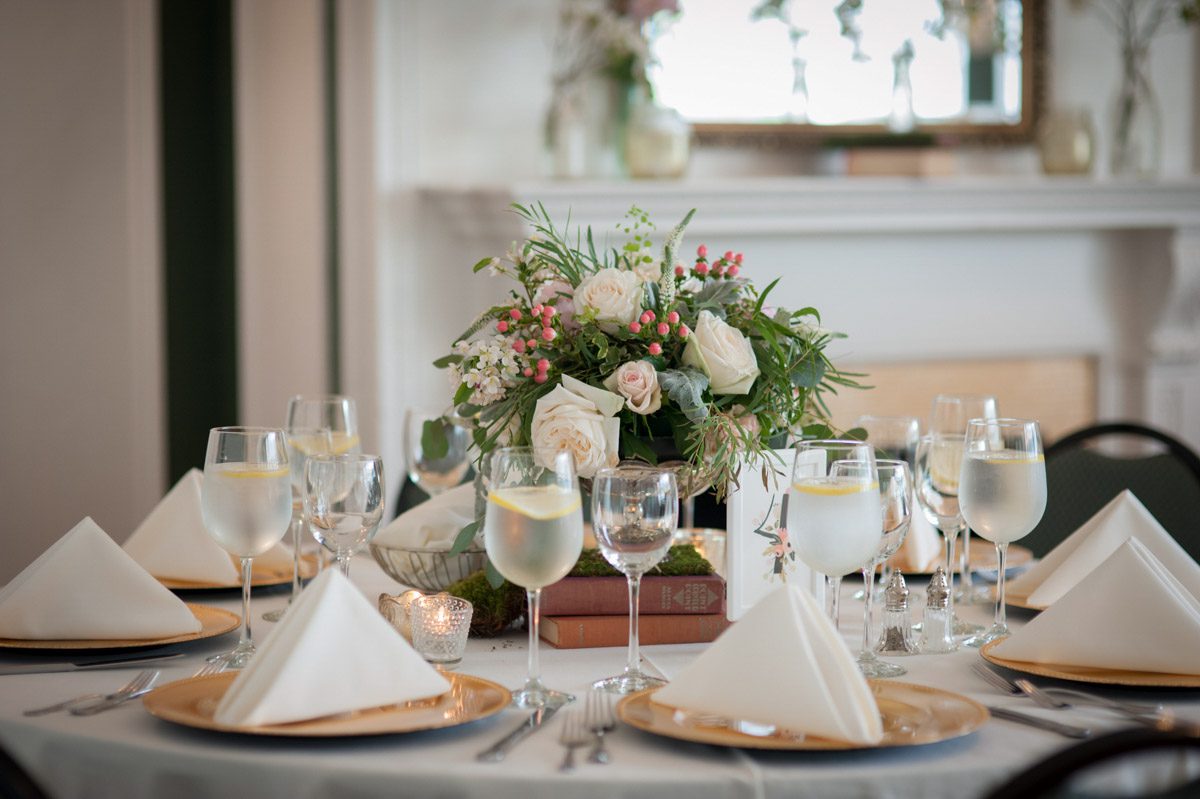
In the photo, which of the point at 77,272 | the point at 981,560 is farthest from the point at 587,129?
the point at 981,560

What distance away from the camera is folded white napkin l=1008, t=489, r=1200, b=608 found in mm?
1743

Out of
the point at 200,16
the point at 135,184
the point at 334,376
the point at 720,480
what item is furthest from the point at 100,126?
the point at 720,480

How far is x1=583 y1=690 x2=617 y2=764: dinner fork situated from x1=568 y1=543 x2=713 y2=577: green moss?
258mm

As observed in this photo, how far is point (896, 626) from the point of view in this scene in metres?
1.59

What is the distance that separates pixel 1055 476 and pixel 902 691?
1.45m

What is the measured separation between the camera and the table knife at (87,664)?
143 centimetres

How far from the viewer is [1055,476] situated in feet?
8.73

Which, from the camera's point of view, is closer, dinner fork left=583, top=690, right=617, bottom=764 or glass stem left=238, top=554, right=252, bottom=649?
dinner fork left=583, top=690, right=617, bottom=764

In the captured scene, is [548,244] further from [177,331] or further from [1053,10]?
[1053,10]

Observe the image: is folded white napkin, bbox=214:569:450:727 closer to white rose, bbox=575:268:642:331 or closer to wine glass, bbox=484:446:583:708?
wine glass, bbox=484:446:583:708

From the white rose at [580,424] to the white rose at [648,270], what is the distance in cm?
17

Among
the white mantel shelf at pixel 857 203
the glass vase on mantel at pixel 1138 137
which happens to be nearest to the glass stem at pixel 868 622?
the white mantel shelf at pixel 857 203

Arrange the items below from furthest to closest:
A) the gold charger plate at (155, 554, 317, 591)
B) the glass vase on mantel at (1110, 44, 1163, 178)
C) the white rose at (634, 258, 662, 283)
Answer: the glass vase on mantel at (1110, 44, 1163, 178) → the gold charger plate at (155, 554, 317, 591) → the white rose at (634, 258, 662, 283)

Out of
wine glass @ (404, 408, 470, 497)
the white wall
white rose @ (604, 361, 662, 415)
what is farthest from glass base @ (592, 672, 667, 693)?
the white wall
